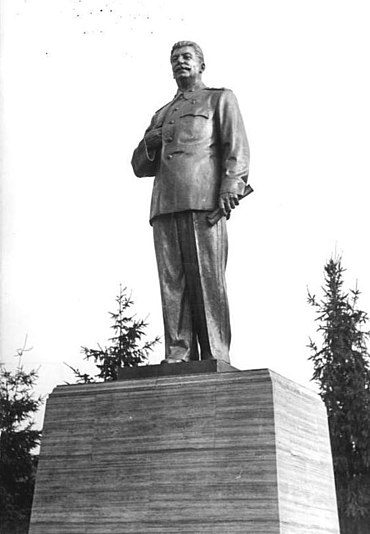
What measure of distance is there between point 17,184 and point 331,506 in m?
14.4

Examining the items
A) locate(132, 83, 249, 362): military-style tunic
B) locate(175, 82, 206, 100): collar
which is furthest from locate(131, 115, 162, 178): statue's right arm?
locate(175, 82, 206, 100): collar

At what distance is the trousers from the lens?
7.59 metres

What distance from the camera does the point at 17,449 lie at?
69.7 ft

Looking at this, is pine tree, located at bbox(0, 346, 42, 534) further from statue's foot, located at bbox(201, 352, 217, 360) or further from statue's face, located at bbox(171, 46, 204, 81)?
statue's foot, located at bbox(201, 352, 217, 360)

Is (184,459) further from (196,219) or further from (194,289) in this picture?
(196,219)

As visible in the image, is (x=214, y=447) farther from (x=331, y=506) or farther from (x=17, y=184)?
(x=17, y=184)

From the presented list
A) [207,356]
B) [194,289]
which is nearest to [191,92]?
[194,289]

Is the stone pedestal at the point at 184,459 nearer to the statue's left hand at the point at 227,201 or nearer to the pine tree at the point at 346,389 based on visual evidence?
the statue's left hand at the point at 227,201

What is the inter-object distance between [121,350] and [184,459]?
49.6 ft

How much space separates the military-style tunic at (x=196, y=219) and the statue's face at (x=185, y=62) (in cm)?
36

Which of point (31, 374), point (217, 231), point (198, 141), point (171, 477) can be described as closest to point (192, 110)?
point (198, 141)

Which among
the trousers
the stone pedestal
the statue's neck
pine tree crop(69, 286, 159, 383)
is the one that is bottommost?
the stone pedestal

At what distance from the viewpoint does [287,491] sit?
636 cm

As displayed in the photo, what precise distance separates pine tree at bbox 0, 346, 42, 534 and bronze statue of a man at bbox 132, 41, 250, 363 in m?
13.6
